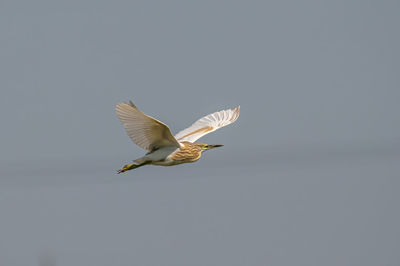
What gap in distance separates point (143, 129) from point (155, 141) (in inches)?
13.0

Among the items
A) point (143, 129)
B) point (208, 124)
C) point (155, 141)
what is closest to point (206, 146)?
point (208, 124)

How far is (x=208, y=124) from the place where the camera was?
895 centimetres

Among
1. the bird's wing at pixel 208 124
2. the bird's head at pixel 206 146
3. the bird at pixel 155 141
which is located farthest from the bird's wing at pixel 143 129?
the bird's wing at pixel 208 124

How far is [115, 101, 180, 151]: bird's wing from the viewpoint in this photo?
256 inches

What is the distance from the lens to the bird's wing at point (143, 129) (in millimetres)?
6496

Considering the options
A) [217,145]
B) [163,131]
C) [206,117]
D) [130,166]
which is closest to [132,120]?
[163,131]

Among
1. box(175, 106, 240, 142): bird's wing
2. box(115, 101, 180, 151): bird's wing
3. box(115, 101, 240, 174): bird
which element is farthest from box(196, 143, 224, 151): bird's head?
box(115, 101, 180, 151): bird's wing

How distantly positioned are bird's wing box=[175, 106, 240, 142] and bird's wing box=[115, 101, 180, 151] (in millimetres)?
1177

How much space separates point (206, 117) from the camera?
9133mm

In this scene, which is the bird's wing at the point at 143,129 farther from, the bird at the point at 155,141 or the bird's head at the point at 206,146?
the bird's head at the point at 206,146

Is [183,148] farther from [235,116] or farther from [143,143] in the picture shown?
[235,116]

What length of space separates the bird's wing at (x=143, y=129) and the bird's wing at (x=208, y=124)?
1.18 metres

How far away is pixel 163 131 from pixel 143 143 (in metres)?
0.39

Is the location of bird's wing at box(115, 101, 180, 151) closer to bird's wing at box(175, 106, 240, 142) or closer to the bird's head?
the bird's head
